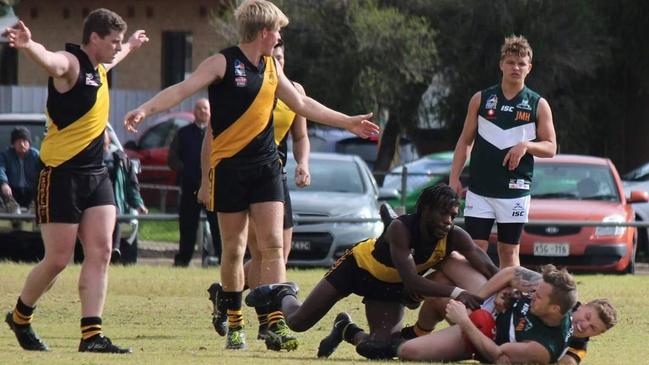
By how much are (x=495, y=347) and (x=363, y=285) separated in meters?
1.28

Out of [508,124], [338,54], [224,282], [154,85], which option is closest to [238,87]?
[224,282]

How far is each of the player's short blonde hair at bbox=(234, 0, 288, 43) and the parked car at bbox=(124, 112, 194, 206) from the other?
63.7 ft

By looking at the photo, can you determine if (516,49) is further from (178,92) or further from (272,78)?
(178,92)

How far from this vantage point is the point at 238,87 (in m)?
10.1

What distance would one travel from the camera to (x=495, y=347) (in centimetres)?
923

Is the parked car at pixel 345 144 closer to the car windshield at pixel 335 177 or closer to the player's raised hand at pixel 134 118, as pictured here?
the car windshield at pixel 335 177

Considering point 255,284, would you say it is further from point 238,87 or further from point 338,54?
point 338,54

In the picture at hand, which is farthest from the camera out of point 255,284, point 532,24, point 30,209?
point 532,24

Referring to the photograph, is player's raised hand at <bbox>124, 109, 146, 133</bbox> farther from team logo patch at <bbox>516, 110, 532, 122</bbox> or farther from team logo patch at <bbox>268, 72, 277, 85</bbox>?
team logo patch at <bbox>516, 110, 532, 122</bbox>

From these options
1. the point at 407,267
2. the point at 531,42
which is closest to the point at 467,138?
the point at 407,267

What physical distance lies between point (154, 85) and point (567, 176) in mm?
21622

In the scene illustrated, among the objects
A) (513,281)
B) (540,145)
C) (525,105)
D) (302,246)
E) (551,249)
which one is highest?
(525,105)

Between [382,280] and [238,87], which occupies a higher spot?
[238,87]

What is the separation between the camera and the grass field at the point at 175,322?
9.70m
